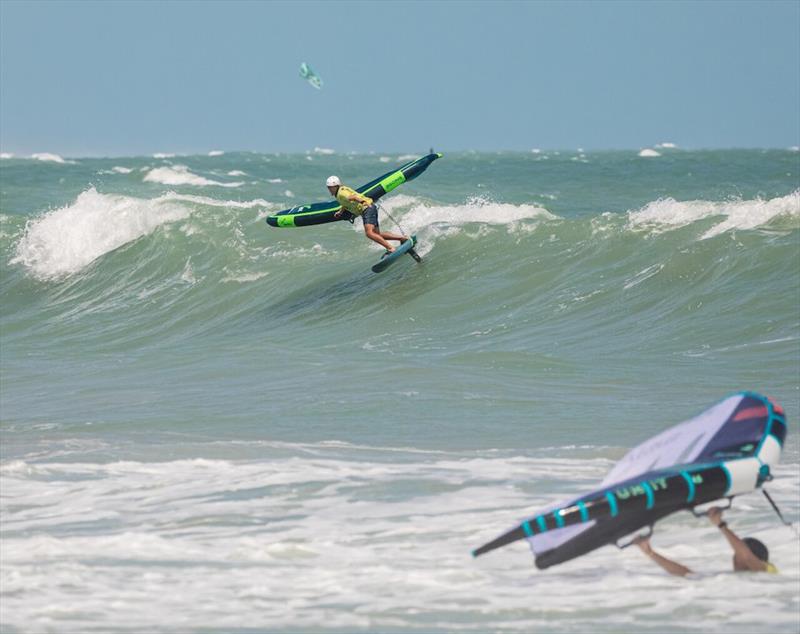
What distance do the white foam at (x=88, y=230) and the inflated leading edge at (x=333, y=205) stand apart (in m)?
6.74

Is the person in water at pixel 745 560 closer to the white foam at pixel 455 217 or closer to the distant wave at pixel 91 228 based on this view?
the white foam at pixel 455 217

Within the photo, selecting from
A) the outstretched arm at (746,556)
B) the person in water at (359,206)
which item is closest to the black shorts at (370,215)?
the person in water at (359,206)

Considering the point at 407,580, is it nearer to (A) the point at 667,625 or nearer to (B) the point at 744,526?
(A) the point at 667,625

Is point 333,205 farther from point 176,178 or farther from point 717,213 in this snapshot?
point 176,178

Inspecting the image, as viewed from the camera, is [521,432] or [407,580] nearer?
[407,580]

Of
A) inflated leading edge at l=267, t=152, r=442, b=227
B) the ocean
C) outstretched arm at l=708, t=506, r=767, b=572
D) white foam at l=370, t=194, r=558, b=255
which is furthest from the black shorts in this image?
outstretched arm at l=708, t=506, r=767, b=572

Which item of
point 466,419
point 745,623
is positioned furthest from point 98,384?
point 745,623

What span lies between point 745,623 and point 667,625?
1.11ft

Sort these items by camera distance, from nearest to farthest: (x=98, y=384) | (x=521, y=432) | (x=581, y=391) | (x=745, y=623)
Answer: (x=745, y=623) → (x=521, y=432) → (x=581, y=391) → (x=98, y=384)

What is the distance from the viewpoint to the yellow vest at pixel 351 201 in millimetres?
16703

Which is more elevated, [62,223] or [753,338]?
[62,223]

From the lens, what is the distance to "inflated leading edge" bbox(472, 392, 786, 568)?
585 cm

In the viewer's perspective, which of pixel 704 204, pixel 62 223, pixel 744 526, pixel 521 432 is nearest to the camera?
pixel 744 526

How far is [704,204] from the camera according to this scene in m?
20.5
